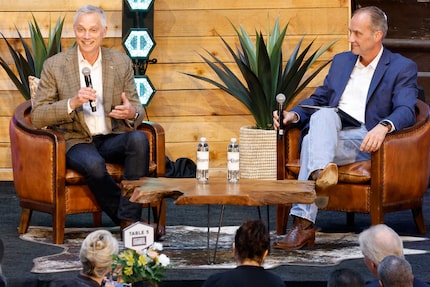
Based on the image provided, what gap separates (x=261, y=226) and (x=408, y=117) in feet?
6.64

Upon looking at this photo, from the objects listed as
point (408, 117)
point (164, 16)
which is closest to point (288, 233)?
point (408, 117)

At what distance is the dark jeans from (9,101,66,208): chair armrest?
89 millimetres

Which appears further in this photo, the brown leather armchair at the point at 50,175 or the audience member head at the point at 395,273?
the brown leather armchair at the point at 50,175

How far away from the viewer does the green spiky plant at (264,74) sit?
6.82m

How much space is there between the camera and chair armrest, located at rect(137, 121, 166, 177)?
5.83 meters

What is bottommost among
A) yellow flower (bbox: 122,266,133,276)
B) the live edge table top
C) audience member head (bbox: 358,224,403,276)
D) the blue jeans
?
yellow flower (bbox: 122,266,133,276)

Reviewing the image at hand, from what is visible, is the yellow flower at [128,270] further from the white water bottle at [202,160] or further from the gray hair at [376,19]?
the gray hair at [376,19]

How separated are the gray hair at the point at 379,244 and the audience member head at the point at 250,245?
36 cm

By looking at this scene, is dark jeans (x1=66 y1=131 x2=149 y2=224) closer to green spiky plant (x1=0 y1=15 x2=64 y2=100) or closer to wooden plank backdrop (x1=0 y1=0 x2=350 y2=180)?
green spiky plant (x1=0 y1=15 x2=64 y2=100)

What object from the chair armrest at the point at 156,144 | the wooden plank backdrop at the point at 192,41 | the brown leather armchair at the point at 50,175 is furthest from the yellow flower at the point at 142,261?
the wooden plank backdrop at the point at 192,41

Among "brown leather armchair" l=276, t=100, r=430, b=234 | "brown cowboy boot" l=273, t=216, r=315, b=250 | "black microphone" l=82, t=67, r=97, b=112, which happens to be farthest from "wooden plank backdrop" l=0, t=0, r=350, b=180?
"brown cowboy boot" l=273, t=216, r=315, b=250

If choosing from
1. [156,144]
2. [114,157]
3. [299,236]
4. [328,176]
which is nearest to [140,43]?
[156,144]

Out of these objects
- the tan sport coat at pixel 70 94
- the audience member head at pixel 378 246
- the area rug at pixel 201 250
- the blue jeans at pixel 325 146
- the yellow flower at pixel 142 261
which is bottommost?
the area rug at pixel 201 250

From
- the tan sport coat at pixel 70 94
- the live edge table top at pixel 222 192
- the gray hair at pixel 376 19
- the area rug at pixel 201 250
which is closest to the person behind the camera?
the live edge table top at pixel 222 192
